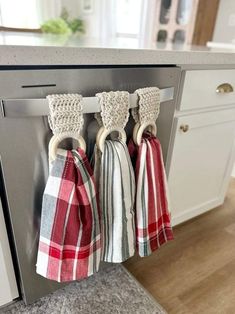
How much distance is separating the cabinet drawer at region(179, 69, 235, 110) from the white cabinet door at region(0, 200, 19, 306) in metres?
0.68

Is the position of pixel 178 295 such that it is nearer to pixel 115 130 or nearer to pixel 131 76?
pixel 115 130

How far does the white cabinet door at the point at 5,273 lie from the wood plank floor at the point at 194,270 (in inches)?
18.2

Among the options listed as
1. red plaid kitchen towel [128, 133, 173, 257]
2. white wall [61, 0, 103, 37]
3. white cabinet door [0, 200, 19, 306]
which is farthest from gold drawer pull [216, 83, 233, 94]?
white wall [61, 0, 103, 37]

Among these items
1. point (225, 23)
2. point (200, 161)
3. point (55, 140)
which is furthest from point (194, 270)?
point (225, 23)

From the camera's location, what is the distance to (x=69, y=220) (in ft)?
1.90

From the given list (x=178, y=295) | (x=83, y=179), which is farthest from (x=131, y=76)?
(x=178, y=295)

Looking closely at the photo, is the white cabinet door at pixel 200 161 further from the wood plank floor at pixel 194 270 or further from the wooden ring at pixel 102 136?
the wooden ring at pixel 102 136

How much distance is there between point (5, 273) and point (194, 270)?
745mm

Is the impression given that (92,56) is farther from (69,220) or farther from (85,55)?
(69,220)

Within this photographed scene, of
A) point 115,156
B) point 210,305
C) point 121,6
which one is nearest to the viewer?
point 115,156

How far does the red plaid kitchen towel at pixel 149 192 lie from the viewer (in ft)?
2.25

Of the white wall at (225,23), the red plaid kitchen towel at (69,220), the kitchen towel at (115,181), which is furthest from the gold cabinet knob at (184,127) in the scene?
the white wall at (225,23)

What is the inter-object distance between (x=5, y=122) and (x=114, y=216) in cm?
37

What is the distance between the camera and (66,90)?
21.7 inches
